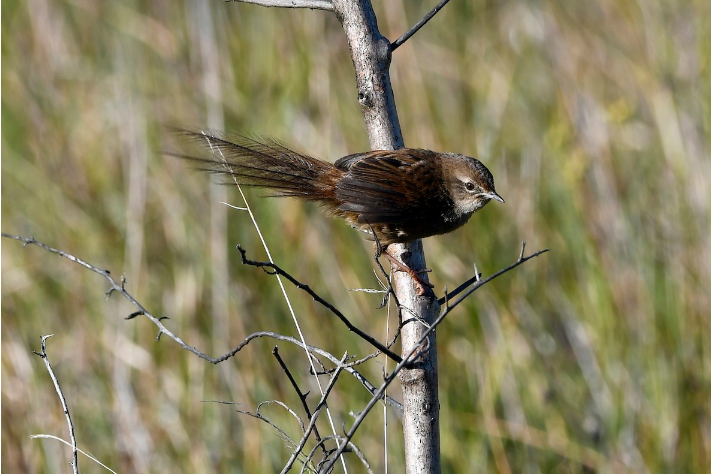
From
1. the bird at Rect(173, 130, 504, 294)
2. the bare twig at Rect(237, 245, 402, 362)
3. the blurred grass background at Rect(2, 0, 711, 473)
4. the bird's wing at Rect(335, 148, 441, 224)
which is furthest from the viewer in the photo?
the blurred grass background at Rect(2, 0, 711, 473)

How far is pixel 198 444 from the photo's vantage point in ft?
12.7

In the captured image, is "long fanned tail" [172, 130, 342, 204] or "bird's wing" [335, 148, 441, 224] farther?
"bird's wing" [335, 148, 441, 224]

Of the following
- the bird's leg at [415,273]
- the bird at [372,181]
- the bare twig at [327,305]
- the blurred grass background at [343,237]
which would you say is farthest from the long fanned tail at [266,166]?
the blurred grass background at [343,237]

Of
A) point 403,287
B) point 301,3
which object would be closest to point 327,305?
point 403,287

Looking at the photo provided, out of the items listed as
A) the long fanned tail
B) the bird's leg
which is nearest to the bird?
the long fanned tail

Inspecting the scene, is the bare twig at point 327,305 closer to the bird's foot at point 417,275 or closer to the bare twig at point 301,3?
the bird's foot at point 417,275

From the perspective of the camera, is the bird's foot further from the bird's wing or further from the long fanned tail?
the long fanned tail

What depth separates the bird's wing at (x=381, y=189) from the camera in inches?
111

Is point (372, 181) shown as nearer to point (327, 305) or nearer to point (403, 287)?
point (403, 287)

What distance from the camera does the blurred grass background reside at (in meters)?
3.78

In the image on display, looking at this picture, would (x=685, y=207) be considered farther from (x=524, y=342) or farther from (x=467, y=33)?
(x=467, y=33)

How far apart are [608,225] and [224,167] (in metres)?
2.26

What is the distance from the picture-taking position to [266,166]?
285cm

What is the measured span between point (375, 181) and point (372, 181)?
0.01 m
